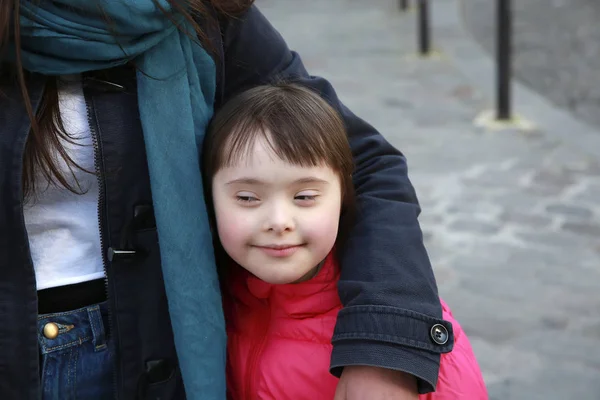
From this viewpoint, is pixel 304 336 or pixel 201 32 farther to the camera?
pixel 304 336

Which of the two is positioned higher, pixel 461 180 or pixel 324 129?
pixel 324 129

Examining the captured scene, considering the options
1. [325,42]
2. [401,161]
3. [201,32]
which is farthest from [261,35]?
[325,42]

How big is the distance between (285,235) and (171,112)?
252 mm

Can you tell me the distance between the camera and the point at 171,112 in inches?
58.2

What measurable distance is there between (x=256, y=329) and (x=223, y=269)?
0.12 meters

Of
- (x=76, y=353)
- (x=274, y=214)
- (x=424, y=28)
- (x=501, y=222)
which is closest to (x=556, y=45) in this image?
(x=424, y=28)

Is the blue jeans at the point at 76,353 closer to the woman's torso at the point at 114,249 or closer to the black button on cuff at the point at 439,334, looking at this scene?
the woman's torso at the point at 114,249

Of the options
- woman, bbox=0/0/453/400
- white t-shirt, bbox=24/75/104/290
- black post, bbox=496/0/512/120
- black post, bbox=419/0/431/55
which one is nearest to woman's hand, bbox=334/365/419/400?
woman, bbox=0/0/453/400

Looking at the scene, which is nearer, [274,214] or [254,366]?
[274,214]

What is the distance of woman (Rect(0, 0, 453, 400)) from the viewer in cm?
141

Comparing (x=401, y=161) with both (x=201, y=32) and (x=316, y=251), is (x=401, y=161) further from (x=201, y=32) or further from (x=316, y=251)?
(x=201, y=32)

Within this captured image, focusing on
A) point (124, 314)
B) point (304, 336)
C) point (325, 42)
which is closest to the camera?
point (124, 314)

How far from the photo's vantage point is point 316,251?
1.52 metres

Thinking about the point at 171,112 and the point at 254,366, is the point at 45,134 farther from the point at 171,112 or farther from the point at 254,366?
the point at 254,366
